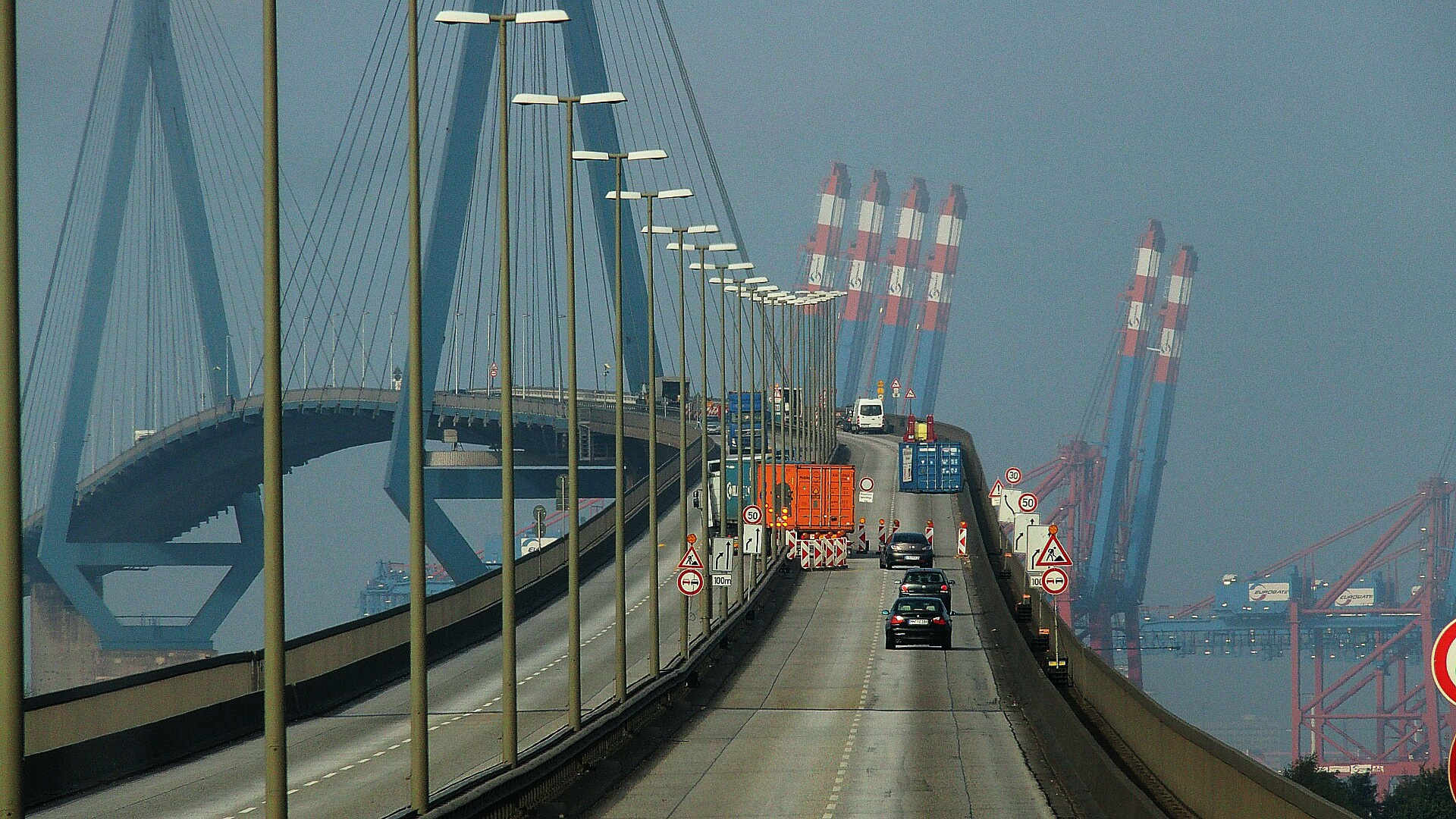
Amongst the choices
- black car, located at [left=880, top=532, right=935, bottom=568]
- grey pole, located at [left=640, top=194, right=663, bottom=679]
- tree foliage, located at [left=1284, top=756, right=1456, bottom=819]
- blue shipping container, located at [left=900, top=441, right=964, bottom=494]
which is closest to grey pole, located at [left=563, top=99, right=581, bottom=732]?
grey pole, located at [left=640, top=194, right=663, bottom=679]

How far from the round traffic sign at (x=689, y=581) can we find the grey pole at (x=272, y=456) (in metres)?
28.1

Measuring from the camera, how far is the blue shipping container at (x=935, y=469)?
9719 centimetres

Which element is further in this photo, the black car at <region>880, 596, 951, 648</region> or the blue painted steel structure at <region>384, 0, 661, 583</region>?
the blue painted steel structure at <region>384, 0, 661, 583</region>

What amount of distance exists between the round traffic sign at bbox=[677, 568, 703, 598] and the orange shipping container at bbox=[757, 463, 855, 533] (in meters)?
33.3

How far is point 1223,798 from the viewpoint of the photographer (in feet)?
56.3

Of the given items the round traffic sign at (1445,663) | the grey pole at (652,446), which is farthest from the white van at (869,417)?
the round traffic sign at (1445,663)


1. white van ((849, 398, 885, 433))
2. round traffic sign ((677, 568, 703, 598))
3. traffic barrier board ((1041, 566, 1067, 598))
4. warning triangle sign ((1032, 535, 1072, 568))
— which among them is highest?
white van ((849, 398, 885, 433))

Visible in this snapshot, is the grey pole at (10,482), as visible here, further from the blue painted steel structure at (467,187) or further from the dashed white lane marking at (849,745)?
the blue painted steel structure at (467,187)

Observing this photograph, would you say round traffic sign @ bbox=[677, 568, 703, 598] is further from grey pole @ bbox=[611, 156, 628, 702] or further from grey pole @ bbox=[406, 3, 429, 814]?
grey pole @ bbox=[406, 3, 429, 814]

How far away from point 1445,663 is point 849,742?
74.0 ft

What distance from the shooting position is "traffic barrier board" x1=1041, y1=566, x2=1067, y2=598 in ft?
114

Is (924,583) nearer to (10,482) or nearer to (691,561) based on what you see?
(691,561)

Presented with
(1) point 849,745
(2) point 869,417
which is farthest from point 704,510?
(2) point 869,417

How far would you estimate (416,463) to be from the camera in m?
21.6
